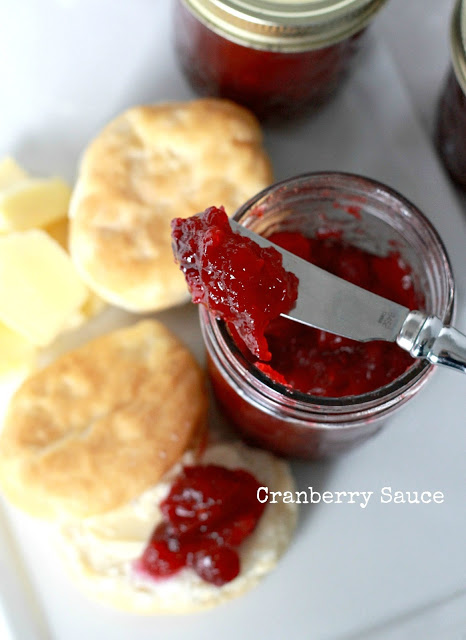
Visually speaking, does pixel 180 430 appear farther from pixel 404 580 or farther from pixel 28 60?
pixel 28 60

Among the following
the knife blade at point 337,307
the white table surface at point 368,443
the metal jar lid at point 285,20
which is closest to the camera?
the knife blade at point 337,307

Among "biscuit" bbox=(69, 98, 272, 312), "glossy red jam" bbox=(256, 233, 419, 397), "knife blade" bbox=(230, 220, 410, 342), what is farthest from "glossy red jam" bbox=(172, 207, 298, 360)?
"biscuit" bbox=(69, 98, 272, 312)

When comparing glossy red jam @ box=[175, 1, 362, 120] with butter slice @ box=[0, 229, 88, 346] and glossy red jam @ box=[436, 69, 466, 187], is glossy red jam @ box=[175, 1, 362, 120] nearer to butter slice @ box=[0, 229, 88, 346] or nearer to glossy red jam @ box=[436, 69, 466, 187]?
glossy red jam @ box=[436, 69, 466, 187]

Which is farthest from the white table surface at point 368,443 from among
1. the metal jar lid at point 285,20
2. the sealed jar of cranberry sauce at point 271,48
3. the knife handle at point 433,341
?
the knife handle at point 433,341

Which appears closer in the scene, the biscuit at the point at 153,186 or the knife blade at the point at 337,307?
the knife blade at the point at 337,307

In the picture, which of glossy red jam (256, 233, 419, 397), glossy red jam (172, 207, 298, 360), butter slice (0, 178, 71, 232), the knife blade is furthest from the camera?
butter slice (0, 178, 71, 232)

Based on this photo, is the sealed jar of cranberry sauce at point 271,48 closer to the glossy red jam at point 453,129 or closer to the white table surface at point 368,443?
the white table surface at point 368,443

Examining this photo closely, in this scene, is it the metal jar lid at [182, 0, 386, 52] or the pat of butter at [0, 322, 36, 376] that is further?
the pat of butter at [0, 322, 36, 376]
